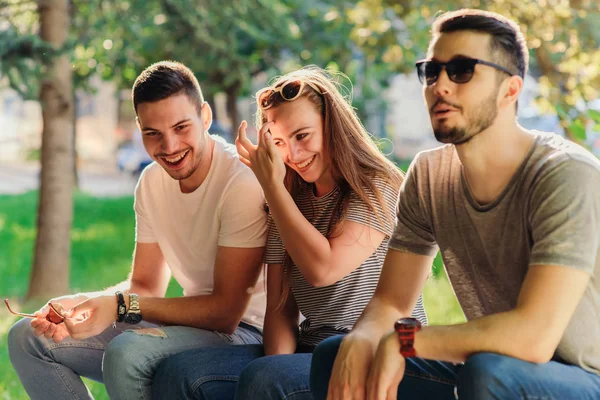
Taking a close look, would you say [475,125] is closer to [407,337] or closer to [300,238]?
[407,337]

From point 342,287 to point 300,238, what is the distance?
11.0 inches

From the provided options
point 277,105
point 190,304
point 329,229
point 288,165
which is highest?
point 277,105

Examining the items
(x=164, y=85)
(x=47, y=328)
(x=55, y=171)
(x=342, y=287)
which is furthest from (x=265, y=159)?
(x=55, y=171)

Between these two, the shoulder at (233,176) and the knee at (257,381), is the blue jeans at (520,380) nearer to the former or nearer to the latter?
the knee at (257,381)

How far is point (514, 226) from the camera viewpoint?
247cm

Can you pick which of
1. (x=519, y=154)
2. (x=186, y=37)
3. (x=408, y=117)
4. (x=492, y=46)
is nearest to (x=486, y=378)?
(x=519, y=154)

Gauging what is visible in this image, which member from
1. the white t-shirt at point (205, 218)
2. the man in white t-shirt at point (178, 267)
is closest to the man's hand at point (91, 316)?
the man in white t-shirt at point (178, 267)

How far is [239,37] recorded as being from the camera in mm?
11398

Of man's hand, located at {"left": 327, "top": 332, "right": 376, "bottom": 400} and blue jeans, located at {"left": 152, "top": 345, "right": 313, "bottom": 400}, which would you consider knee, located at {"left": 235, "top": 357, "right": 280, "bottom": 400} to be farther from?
man's hand, located at {"left": 327, "top": 332, "right": 376, "bottom": 400}

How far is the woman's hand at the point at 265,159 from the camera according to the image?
10.2 ft

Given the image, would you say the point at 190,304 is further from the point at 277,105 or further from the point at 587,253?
the point at 587,253

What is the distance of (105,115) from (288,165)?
33104 mm

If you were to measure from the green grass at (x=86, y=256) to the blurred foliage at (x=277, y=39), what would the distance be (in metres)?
1.90

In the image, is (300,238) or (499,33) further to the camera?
(300,238)
